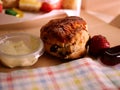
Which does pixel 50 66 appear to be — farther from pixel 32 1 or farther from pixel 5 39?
pixel 32 1

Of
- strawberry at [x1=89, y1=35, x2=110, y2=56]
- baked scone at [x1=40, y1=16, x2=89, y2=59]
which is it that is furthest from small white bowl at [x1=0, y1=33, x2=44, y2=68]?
strawberry at [x1=89, y1=35, x2=110, y2=56]

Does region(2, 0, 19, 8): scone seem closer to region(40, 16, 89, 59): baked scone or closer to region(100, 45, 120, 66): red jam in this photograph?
region(40, 16, 89, 59): baked scone

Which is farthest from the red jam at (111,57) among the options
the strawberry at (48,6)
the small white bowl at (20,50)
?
the strawberry at (48,6)

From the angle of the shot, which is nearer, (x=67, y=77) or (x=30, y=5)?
(x=67, y=77)

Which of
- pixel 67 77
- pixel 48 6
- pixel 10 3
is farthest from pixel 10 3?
pixel 67 77

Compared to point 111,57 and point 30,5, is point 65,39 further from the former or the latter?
point 30,5
